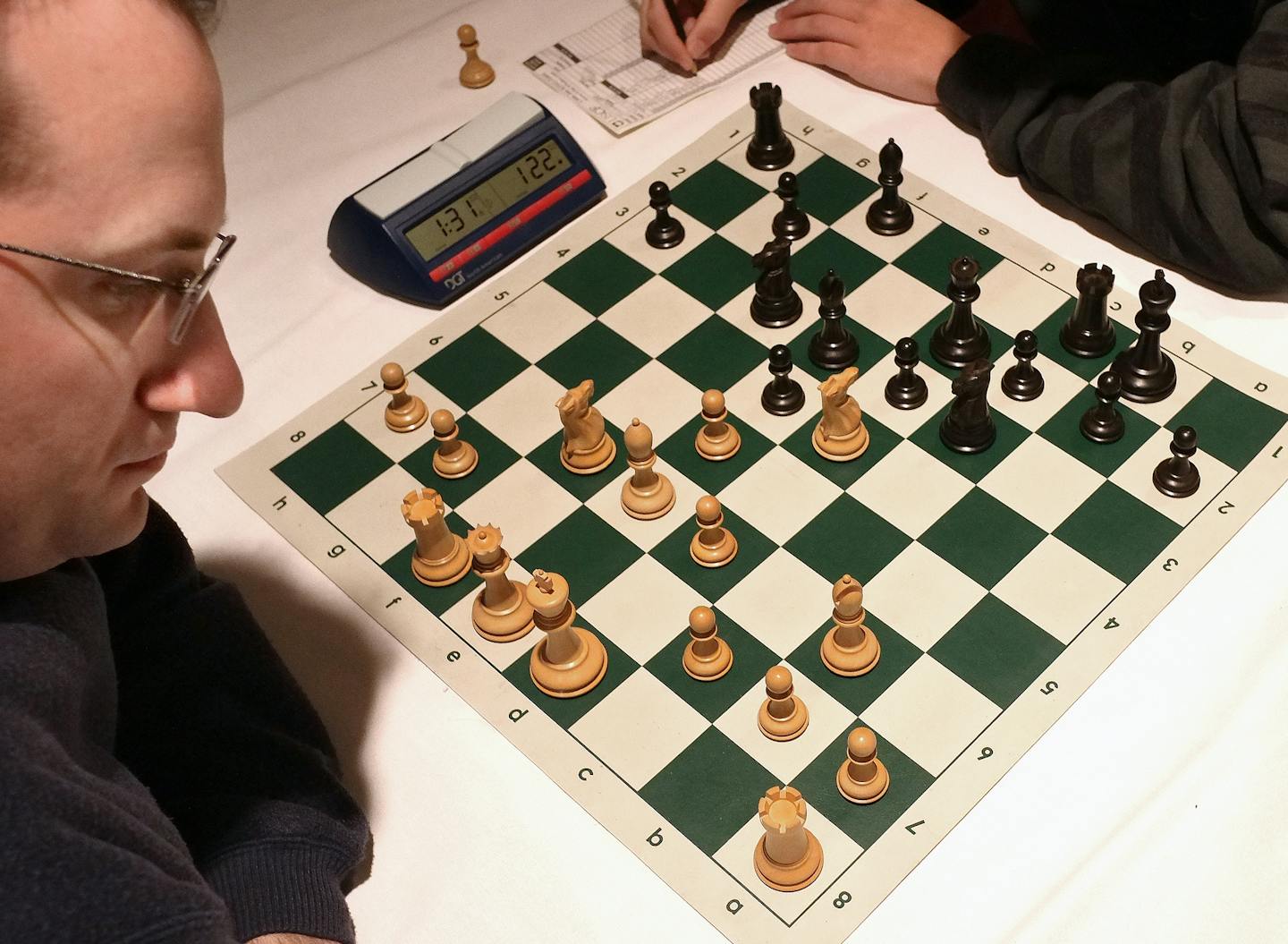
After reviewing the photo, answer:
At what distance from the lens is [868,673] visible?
1142 mm

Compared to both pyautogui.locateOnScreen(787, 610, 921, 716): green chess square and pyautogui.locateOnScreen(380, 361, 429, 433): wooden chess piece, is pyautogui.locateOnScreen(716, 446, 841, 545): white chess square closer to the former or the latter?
pyautogui.locateOnScreen(787, 610, 921, 716): green chess square

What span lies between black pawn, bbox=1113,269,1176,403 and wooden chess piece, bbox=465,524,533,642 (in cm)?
62

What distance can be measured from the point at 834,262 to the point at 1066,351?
27 centimetres

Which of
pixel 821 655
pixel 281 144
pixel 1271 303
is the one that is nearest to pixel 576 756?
pixel 821 655

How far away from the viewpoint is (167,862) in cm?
86

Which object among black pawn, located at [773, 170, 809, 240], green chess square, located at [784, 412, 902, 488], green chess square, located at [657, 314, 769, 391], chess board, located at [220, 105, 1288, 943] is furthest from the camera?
black pawn, located at [773, 170, 809, 240]

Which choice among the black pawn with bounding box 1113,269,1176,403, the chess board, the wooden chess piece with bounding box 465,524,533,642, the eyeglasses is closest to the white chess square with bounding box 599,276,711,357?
the chess board

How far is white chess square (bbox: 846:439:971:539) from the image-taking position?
125 centimetres

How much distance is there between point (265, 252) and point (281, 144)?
0.21 m

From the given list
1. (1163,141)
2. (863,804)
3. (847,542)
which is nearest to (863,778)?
(863,804)

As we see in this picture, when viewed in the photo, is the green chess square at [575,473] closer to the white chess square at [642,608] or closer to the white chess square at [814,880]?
the white chess square at [642,608]

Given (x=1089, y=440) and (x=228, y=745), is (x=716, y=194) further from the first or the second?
(x=228, y=745)

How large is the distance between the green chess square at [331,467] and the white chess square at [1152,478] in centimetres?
72

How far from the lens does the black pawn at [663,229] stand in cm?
151
